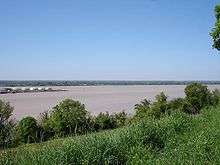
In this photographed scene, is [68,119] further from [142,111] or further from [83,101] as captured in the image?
[83,101]

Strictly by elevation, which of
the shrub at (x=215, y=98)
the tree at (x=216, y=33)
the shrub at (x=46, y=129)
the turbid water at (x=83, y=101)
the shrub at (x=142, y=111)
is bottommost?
the turbid water at (x=83, y=101)

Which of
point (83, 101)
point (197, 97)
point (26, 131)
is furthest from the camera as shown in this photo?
point (83, 101)

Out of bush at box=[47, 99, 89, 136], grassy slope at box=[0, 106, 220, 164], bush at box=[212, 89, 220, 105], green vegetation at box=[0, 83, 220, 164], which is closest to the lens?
grassy slope at box=[0, 106, 220, 164]

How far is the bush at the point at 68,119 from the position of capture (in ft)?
92.2

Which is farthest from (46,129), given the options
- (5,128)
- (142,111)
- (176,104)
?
(176,104)

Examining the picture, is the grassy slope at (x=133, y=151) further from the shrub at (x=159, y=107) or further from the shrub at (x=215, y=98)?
the shrub at (x=215, y=98)

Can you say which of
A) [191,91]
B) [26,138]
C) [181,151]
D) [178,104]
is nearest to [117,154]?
[181,151]

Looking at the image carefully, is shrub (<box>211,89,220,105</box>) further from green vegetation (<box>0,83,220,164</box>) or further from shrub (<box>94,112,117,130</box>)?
green vegetation (<box>0,83,220,164</box>)

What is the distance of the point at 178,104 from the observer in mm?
37000

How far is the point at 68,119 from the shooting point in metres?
28.7

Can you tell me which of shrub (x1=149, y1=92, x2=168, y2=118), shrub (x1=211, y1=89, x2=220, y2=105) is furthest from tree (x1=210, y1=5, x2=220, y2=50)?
shrub (x1=211, y1=89, x2=220, y2=105)

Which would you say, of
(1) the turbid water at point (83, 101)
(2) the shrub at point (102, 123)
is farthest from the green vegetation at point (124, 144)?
(1) the turbid water at point (83, 101)

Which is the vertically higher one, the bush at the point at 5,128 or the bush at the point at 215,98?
the bush at the point at 215,98

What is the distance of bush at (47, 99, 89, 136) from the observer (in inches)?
1107
